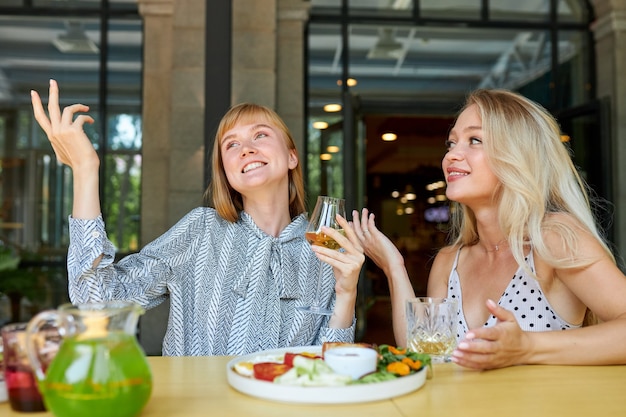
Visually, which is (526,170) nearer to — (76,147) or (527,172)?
(527,172)

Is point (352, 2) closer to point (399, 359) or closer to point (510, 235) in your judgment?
point (510, 235)

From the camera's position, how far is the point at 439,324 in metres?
1.49

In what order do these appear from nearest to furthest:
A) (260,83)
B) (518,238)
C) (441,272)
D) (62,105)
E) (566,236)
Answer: (566,236) < (518,238) < (441,272) < (260,83) < (62,105)

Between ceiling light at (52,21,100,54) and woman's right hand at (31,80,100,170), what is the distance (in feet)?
13.7

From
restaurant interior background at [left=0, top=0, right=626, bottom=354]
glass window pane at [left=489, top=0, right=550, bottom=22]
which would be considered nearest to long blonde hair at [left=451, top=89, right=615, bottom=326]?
restaurant interior background at [left=0, top=0, right=626, bottom=354]

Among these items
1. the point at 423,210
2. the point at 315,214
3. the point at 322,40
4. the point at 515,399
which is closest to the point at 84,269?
the point at 315,214

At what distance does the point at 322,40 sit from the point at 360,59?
39cm

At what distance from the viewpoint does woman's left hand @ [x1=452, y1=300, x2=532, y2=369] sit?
1.38m

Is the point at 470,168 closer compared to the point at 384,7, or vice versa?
the point at 470,168

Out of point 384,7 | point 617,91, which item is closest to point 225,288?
point 384,7

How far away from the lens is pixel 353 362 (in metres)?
1.18

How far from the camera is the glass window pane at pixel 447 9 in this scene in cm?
575

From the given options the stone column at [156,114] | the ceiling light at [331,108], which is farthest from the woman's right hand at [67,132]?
the ceiling light at [331,108]

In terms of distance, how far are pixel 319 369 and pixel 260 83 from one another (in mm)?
4016
